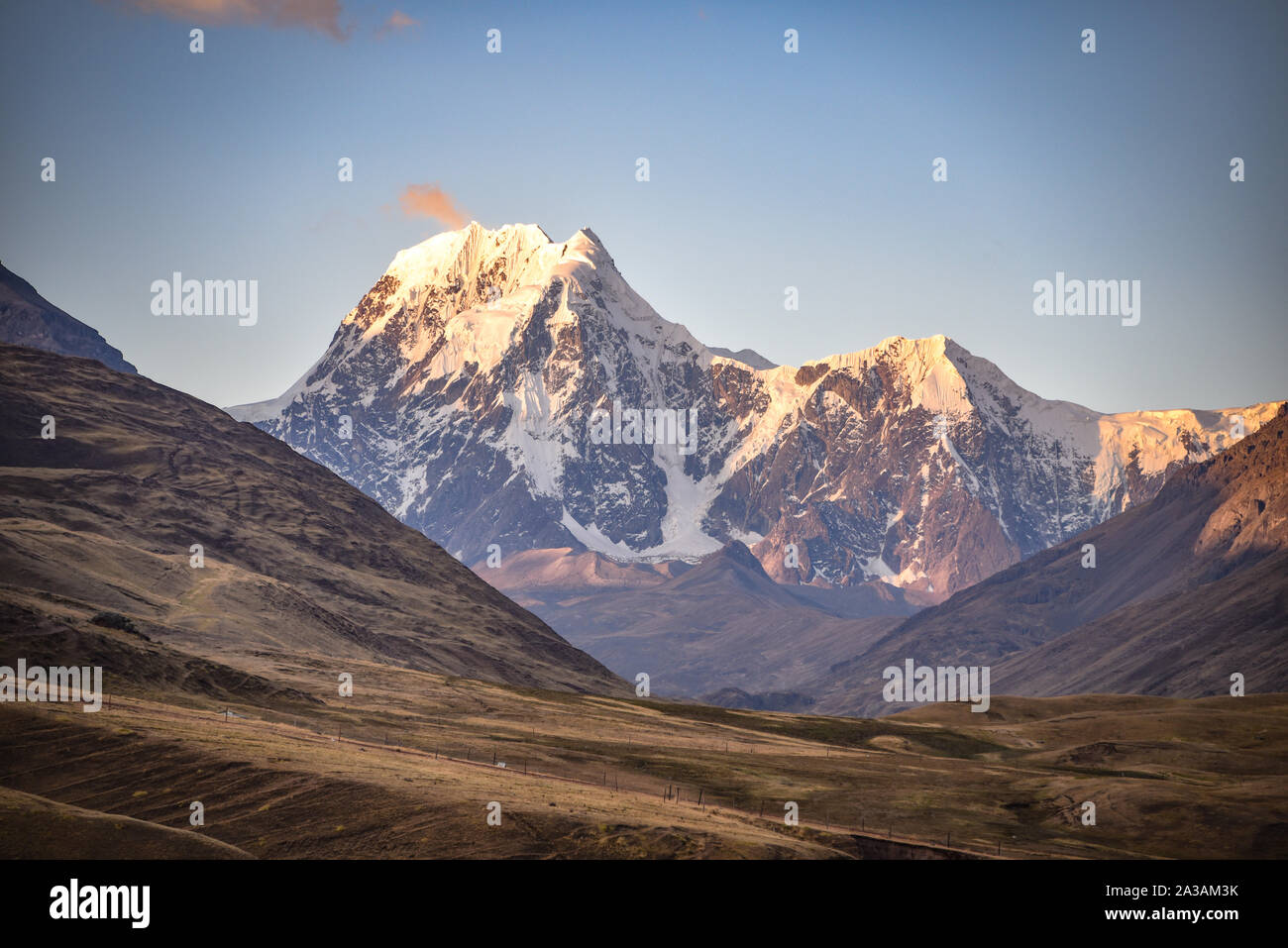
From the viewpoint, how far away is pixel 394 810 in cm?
8788

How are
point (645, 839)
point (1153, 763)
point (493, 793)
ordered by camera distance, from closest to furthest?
1. point (645, 839)
2. point (493, 793)
3. point (1153, 763)

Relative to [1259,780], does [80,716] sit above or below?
above

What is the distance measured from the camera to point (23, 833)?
6925cm

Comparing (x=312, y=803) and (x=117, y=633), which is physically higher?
(x=117, y=633)
